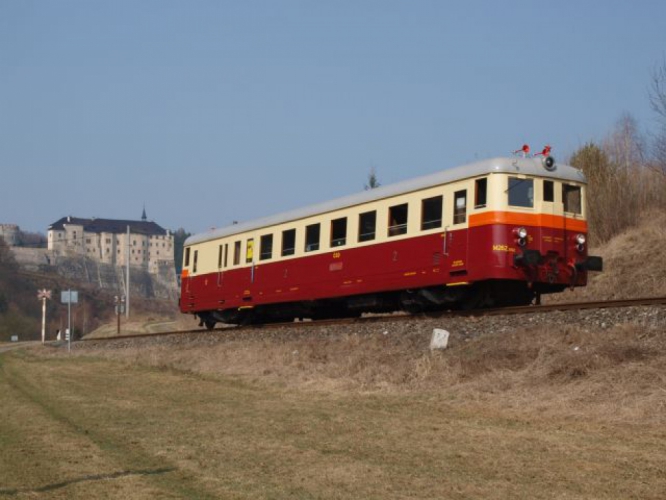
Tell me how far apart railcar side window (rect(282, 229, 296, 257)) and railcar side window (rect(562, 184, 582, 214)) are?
7.94m

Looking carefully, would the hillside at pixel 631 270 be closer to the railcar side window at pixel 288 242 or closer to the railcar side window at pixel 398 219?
the railcar side window at pixel 398 219

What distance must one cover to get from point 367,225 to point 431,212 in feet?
8.05

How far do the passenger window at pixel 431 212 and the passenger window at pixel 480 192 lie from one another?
0.96 m

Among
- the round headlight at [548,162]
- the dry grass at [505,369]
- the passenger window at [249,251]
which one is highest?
the round headlight at [548,162]

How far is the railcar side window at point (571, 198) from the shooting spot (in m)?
18.8

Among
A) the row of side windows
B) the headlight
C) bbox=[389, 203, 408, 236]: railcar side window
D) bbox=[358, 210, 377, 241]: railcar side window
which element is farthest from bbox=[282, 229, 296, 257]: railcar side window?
the headlight

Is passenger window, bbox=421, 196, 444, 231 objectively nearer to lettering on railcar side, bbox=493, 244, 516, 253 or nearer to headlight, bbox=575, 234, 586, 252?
lettering on railcar side, bbox=493, 244, 516, 253

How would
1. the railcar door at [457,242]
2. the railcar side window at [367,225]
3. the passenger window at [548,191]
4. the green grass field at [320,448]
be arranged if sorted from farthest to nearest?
the railcar side window at [367,225] < the passenger window at [548,191] < the railcar door at [457,242] < the green grass field at [320,448]

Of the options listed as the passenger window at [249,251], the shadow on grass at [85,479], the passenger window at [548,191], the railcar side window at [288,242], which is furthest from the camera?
the passenger window at [249,251]

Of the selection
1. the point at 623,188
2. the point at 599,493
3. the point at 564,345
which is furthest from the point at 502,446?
the point at 623,188

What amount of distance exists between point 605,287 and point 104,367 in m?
13.9

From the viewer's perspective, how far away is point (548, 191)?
60.6ft

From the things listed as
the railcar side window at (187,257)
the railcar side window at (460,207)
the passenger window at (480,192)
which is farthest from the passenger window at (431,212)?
the railcar side window at (187,257)

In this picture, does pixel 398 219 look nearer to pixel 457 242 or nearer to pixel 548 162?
pixel 457 242
